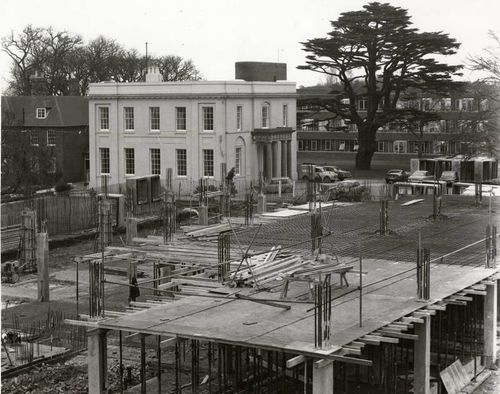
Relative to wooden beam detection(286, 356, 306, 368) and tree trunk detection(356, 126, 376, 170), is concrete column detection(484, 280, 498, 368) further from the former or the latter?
tree trunk detection(356, 126, 376, 170)

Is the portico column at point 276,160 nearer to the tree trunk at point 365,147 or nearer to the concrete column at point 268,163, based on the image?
the concrete column at point 268,163

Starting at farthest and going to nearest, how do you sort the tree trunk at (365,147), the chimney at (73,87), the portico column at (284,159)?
1. the chimney at (73,87)
2. the tree trunk at (365,147)
3. the portico column at (284,159)

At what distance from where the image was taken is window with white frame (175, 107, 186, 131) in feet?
197

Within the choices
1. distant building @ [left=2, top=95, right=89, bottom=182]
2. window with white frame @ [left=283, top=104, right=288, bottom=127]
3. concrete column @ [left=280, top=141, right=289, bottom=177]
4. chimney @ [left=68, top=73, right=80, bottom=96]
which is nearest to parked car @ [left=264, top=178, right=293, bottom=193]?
concrete column @ [left=280, top=141, right=289, bottom=177]

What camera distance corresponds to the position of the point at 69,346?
25953 mm

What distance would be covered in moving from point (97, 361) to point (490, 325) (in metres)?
11.4

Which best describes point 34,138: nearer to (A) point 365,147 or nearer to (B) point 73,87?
(B) point 73,87

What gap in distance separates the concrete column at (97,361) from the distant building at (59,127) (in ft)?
156

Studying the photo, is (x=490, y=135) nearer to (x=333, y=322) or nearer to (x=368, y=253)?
(x=368, y=253)

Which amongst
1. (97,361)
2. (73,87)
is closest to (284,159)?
(73,87)

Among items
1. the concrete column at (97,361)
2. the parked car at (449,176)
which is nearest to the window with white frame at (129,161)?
the parked car at (449,176)

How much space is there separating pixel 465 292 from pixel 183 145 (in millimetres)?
38024

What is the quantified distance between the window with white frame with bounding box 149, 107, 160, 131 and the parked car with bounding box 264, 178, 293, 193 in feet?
27.1

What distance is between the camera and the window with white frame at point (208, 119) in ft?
194
